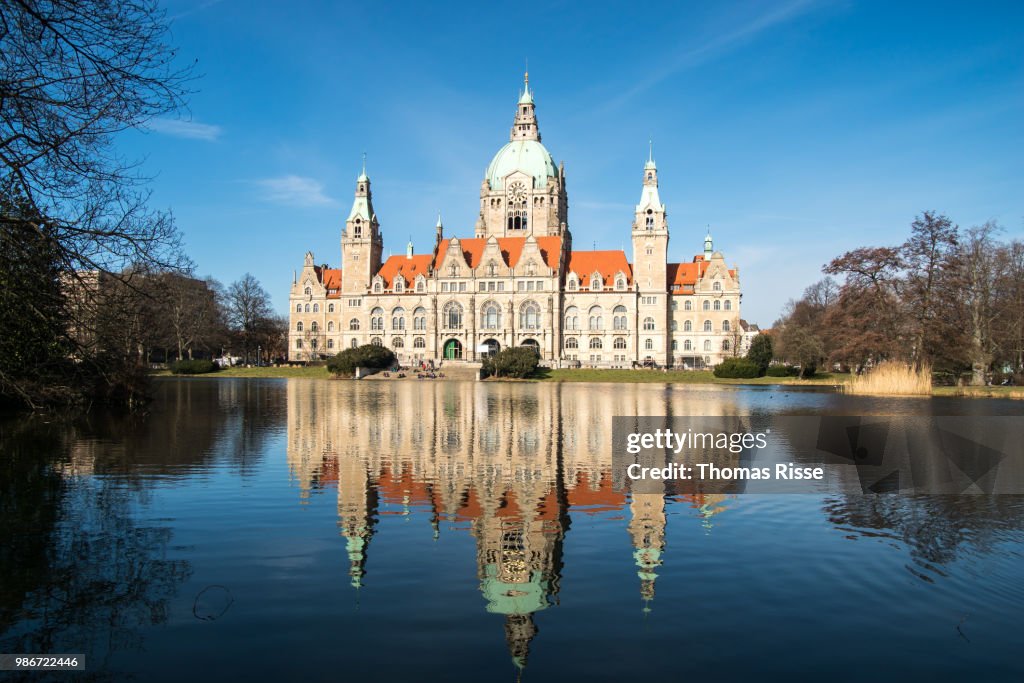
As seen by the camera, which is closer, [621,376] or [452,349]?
[621,376]

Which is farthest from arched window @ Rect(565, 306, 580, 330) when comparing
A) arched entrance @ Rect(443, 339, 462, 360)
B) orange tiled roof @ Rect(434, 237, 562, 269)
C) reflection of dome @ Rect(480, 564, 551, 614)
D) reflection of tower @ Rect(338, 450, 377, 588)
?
reflection of dome @ Rect(480, 564, 551, 614)

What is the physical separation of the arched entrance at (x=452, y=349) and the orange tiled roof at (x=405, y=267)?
9.32m

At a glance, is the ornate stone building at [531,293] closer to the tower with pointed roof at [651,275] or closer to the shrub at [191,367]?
the tower with pointed roof at [651,275]

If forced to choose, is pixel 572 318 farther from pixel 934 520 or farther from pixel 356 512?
pixel 356 512

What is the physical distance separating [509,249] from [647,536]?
79.9 m

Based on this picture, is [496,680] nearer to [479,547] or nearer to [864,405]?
[479,547]

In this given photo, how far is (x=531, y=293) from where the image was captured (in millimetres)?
85438

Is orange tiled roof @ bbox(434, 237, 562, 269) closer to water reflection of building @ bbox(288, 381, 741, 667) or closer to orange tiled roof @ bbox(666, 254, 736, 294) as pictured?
orange tiled roof @ bbox(666, 254, 736, 294)

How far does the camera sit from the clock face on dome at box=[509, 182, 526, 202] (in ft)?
317

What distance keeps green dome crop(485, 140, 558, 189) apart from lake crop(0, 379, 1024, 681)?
8469 cm

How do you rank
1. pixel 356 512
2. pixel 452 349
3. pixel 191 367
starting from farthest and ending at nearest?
pixel 452 349 < pixel 191 367 < pixel 356 512

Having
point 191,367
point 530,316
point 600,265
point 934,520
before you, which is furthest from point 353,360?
point 934,520

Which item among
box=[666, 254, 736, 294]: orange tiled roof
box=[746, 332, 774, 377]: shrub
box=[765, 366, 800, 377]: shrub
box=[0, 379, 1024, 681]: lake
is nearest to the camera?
box=[0, 379, 1024, 681]: lake

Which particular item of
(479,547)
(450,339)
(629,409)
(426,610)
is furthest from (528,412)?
(450,339)
